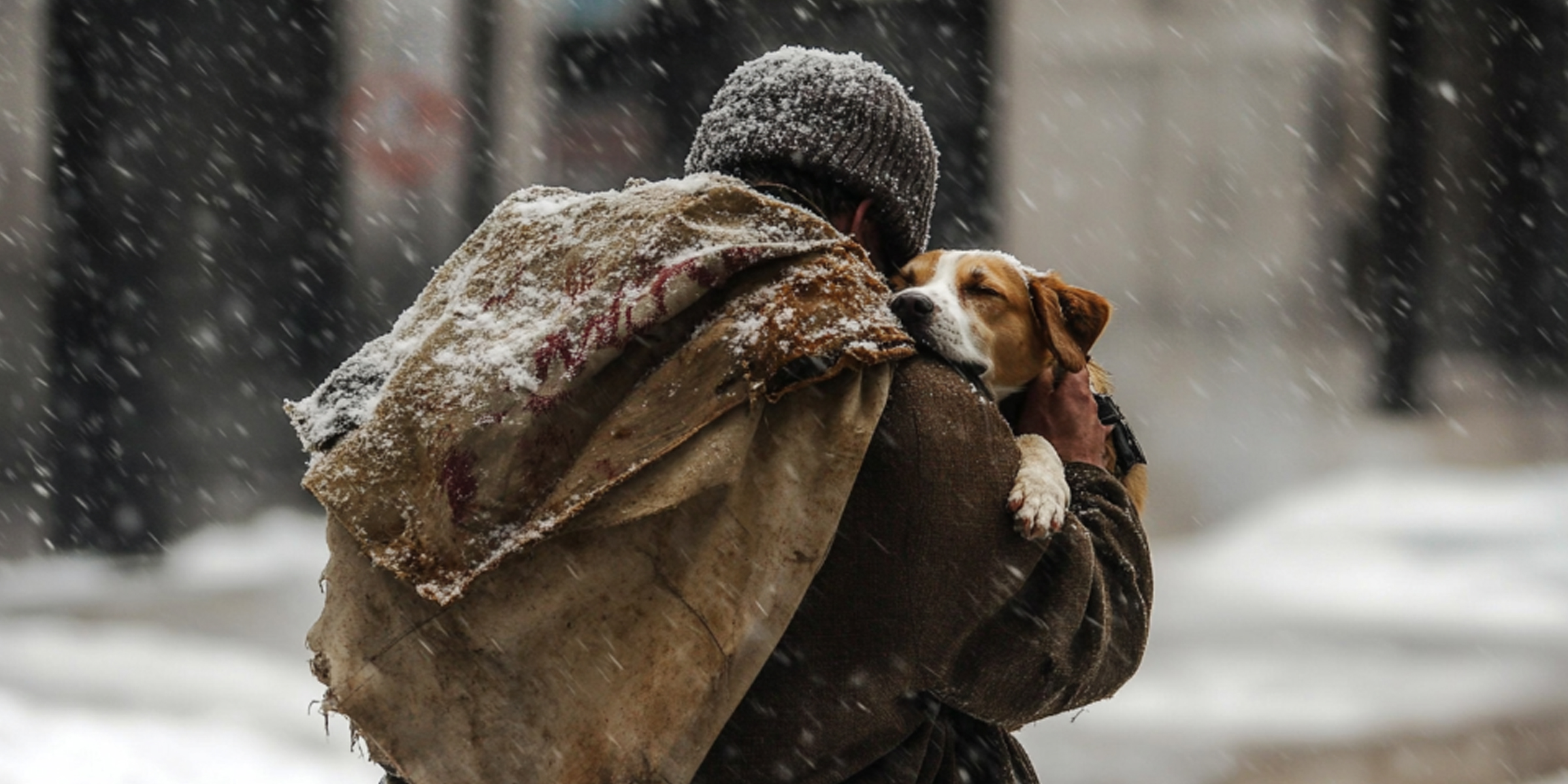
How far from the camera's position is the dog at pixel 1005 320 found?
85.1 inches

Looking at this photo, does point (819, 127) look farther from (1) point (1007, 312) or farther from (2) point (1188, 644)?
(2) point (1188, 644)

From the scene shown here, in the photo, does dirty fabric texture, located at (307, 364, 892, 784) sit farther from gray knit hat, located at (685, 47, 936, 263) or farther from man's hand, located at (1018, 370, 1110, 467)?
man's hand, located at (1018, 370, 1110, 467)

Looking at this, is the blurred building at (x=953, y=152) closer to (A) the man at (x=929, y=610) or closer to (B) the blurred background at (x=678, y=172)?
(B) the blurred background at (x=678, y=172)

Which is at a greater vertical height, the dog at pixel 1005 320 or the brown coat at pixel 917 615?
the brown coat at pixel 917 615

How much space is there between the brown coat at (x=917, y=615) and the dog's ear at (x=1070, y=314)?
0.88 metres

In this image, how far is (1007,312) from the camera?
2.43m

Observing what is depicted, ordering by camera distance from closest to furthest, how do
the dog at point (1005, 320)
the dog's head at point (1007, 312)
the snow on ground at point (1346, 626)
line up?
1. the dog at point (1005, 320)
2. the dog's head at point (1007, 312)
3. the snow on ground at point (1346, 626)

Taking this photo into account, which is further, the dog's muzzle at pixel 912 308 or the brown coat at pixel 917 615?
Answer: the dog's muzzle at pixel 912 308

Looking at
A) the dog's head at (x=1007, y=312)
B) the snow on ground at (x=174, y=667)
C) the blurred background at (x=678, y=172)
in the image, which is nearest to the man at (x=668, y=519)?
the dog's head at (x=1007, y=312)

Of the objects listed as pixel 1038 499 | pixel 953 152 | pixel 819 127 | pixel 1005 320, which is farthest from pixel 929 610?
pixel 953 152

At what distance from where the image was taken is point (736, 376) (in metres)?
1.34

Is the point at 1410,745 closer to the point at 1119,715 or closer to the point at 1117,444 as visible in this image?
the point at 1119,715

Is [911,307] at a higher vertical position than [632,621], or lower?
lower

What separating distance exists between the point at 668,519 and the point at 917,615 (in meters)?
0.34
